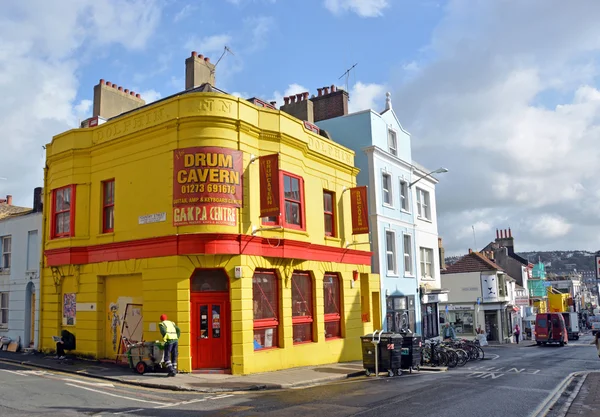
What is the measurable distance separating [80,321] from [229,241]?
6.87 metres

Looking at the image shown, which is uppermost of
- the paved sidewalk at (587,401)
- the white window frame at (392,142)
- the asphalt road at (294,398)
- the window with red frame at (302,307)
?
the white window frame at (392,142)

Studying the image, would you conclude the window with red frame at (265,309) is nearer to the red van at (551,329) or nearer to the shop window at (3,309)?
the shop window at (3,309)

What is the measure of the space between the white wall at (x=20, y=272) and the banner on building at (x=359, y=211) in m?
13.3

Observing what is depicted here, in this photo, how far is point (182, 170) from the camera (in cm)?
1680

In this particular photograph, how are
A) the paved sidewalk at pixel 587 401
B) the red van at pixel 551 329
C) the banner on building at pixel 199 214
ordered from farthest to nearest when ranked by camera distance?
the red van at pixel 551 329 < the banner on building at pixel 199 214 < the paved sidewalk at pixel 587 401

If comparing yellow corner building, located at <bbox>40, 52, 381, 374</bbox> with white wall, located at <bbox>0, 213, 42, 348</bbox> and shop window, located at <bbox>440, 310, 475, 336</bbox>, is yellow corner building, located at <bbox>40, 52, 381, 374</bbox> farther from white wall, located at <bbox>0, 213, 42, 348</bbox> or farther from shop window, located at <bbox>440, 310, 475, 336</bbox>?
shop window, located at <bbox>440, 310, 475, 336</bbox>

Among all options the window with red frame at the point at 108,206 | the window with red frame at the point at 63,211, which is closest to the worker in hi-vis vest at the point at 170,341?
the window with red frame at the point at 108,206

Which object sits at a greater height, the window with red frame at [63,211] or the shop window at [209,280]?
the window with red frame at [63,211]

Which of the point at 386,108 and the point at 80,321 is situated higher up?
the point at 386,108

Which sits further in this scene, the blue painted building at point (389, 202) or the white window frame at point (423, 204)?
the white window frame at point (423, 204)

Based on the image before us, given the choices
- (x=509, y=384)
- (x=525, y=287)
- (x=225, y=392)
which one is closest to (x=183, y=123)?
(x=225, y=392)

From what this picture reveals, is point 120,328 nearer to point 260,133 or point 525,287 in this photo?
point 260,133

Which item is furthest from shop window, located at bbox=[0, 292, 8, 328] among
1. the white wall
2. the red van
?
the red van

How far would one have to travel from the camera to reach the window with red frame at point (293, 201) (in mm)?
19828
